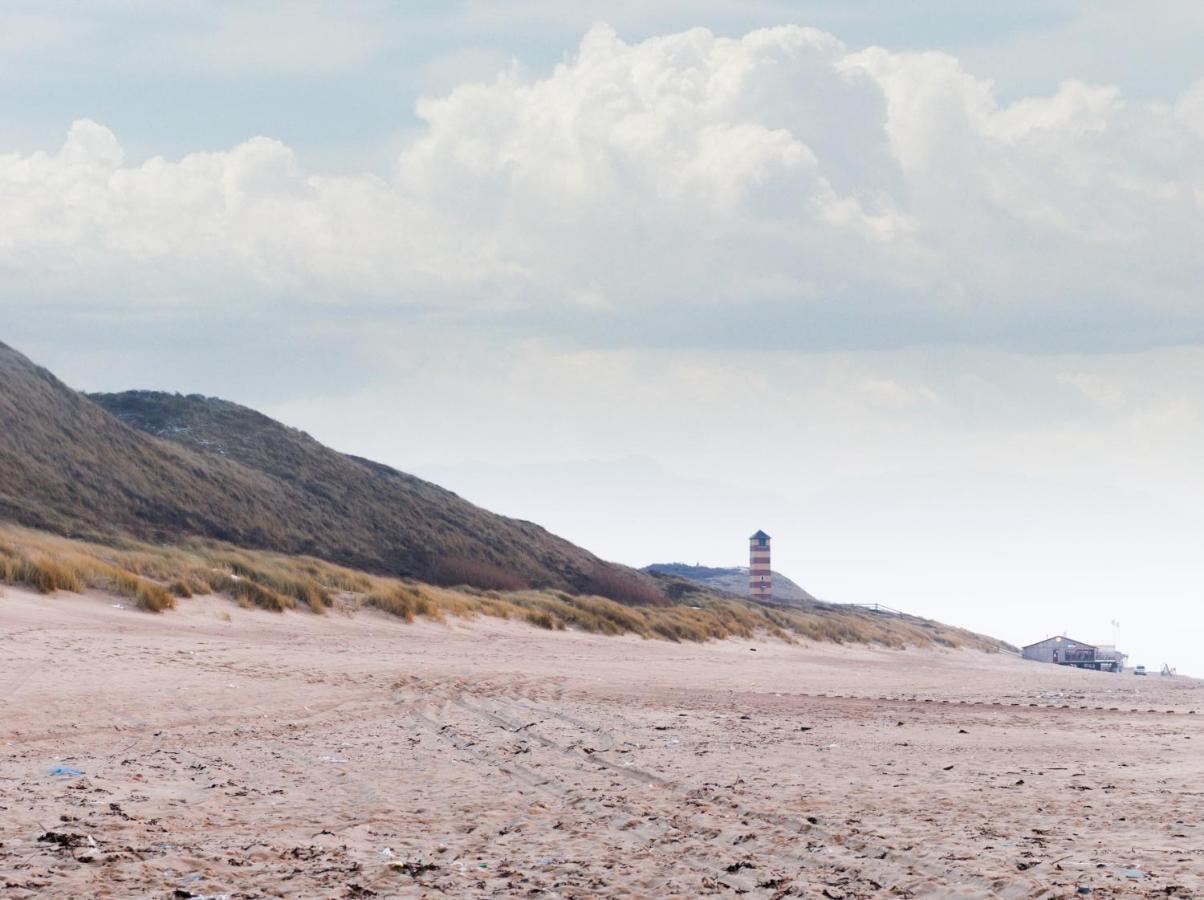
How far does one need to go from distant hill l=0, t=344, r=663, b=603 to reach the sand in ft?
74.8

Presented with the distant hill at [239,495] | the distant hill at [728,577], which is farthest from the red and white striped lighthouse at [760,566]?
the distant hill at [728,577]

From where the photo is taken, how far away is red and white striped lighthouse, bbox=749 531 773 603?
7362 cm

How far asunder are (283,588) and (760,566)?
4914cm

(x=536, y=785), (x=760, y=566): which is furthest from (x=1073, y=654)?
(x=536, y=785)

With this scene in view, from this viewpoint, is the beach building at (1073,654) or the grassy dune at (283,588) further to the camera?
the beach building at (1073,654)

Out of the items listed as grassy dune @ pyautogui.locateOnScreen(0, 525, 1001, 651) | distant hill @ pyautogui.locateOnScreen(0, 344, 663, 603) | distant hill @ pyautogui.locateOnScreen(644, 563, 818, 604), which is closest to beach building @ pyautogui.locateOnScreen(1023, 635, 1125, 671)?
distant hill @ pyautogui.locateOnScreen(0, 344, 663, 603)

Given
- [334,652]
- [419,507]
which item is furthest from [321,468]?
[334,652]

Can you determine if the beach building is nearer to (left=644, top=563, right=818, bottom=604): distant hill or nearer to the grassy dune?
the grassy dune

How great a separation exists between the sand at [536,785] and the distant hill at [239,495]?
2279 cm

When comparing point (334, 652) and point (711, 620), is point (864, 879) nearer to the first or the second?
point (334, 652)

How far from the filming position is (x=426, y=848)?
6977 millimetres

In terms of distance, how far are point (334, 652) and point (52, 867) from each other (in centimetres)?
1470

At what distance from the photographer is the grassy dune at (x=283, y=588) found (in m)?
23.5

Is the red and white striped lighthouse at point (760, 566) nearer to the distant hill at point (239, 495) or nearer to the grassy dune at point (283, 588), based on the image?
the distant hill at point (239, 495)
